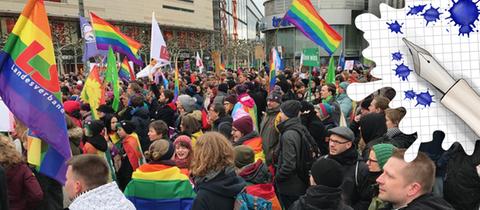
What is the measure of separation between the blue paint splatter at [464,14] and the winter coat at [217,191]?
182 centimetres

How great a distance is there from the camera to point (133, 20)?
66750 mm

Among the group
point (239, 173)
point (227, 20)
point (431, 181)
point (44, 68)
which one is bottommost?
point (239, 173)

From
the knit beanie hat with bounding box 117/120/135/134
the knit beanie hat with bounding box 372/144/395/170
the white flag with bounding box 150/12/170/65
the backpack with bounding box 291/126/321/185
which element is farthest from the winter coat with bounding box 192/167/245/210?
the white flag with bounding box 150/12/170/65

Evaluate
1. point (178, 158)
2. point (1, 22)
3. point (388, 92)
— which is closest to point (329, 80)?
point (388, 92)

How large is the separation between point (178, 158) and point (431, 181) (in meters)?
2.51

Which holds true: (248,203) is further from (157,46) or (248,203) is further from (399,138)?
(157,46)

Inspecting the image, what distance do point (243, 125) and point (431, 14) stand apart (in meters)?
3.06

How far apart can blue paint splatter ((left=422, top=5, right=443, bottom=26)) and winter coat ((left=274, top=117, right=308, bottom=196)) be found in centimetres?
268

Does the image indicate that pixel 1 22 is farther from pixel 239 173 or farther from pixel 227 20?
pixel 227 20

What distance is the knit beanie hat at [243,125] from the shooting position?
497 cm

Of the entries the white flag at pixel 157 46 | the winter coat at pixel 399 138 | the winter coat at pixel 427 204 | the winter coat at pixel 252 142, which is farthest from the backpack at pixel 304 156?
the white flag at pixel 157 46

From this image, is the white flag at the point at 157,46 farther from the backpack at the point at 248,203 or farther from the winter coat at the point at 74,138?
the backpack at the point at 248,203

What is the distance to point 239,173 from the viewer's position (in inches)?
149

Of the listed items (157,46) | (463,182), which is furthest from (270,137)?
(157,46)
